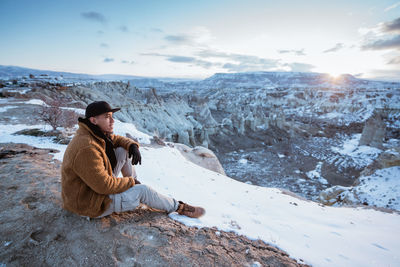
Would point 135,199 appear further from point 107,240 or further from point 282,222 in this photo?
point 282,222

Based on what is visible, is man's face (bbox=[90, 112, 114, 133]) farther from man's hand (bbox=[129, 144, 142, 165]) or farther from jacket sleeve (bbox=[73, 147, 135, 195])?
man's hand (bbox=[129, 144, 142, 165])

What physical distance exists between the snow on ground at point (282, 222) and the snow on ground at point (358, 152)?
21.8 metres

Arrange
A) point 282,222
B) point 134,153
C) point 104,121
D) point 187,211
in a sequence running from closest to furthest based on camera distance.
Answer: point 104,121 < point 134,153 < point 187,211 < point 282,222

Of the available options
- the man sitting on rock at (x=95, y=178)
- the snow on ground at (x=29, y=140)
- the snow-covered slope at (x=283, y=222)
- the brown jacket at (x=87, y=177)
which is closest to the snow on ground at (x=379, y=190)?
the snow-covered slope at (x=283, y=222)

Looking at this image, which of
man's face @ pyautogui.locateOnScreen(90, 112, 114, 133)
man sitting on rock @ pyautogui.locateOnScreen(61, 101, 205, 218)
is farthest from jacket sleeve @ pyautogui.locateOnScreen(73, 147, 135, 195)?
man's face @ pyautogui.locateOnScreen(90, 112, 114, 133)

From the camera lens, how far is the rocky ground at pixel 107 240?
2.06 meters

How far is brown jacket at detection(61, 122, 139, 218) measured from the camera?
2.10 metres

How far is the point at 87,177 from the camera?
6.93 feet

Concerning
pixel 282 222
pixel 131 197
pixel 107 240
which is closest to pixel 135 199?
pixel 131 197

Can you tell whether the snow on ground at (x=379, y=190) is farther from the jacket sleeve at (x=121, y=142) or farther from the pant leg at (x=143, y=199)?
the jacket sleeve at (x=121, y=142)

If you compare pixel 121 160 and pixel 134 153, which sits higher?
pixel 134 153

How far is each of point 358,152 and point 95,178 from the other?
33610mm

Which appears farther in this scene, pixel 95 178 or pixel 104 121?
pixel 104 121

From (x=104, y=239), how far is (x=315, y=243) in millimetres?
3075
